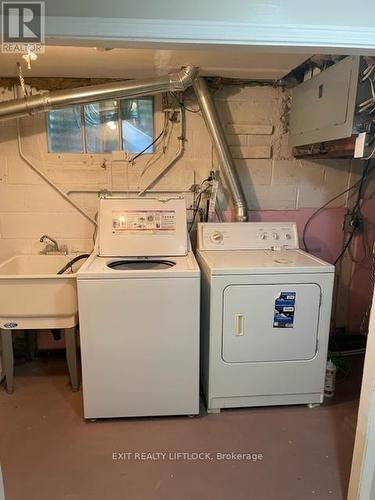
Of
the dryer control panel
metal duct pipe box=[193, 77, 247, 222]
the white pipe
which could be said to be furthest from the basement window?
the dryer control panel

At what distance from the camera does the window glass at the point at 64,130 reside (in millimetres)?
2621

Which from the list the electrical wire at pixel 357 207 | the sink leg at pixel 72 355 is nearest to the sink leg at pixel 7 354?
the sink leg at pixel 72 355

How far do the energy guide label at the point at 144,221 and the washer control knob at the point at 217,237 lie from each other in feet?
0.95

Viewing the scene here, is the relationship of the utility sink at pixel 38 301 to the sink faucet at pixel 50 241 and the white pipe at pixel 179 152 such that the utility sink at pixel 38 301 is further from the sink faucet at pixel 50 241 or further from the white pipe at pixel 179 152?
the white pipe at pixel 179 152

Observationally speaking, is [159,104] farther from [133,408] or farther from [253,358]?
[133,408]

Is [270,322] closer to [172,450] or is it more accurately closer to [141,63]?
[172,450]

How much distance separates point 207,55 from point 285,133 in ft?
3.10

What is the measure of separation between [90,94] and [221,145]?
0.94 metres

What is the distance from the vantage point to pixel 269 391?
221 centimetres

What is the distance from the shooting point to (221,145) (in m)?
2.58

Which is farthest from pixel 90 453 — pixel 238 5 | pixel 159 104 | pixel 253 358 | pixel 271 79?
pixel 271 79

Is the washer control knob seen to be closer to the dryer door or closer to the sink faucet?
the dryer door

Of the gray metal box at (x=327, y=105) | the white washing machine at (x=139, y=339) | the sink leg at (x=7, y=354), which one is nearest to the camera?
the gray metal box at (x=327, y=105)

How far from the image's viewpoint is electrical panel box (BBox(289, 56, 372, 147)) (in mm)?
1785
